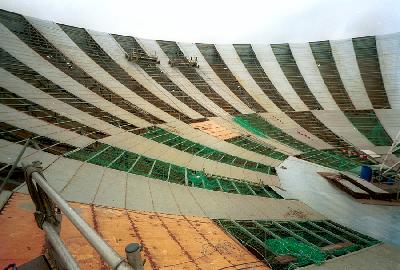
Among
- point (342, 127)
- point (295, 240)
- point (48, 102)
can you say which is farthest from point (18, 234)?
point (342, 127)

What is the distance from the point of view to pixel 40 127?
13.6 m

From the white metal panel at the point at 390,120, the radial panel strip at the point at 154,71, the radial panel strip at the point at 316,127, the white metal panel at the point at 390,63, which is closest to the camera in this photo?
the radial panel strip at the point at 316,127

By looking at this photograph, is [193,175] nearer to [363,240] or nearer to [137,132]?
[137,132]

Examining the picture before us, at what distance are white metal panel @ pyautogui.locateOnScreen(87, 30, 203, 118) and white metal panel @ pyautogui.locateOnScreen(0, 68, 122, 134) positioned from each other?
655cm

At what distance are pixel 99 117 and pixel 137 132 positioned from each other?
248 centimetres

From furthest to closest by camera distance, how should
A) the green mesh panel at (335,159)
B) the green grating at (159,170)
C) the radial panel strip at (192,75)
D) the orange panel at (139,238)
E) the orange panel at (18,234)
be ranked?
the radial panel strip at (192,75) < the green mesh panel at (335,159) < the green grating at (159,170) < the orange panel at (139,238) < the orange panel at (18,234)

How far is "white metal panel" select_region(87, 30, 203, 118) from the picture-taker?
22172 millimetres

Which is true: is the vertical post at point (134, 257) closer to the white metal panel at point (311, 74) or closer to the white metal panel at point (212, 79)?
the white metal panel at point (212, 79)

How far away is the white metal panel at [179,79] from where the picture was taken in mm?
23375

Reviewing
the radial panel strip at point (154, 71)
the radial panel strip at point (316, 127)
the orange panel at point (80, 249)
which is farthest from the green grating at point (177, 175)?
the radial panel strip at point (316, 127)

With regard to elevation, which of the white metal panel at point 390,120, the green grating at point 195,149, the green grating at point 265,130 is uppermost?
the white metal panel at point 390,120

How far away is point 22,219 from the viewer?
21.9ft

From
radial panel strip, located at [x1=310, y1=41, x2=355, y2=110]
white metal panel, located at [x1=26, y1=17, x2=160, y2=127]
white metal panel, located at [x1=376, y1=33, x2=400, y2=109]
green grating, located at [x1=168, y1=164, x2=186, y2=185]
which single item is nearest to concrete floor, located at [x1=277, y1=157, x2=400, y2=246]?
green grating, located at [x1=168, y1=164, x2=186, y2=185]

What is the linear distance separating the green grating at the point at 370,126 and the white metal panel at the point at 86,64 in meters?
14.7
